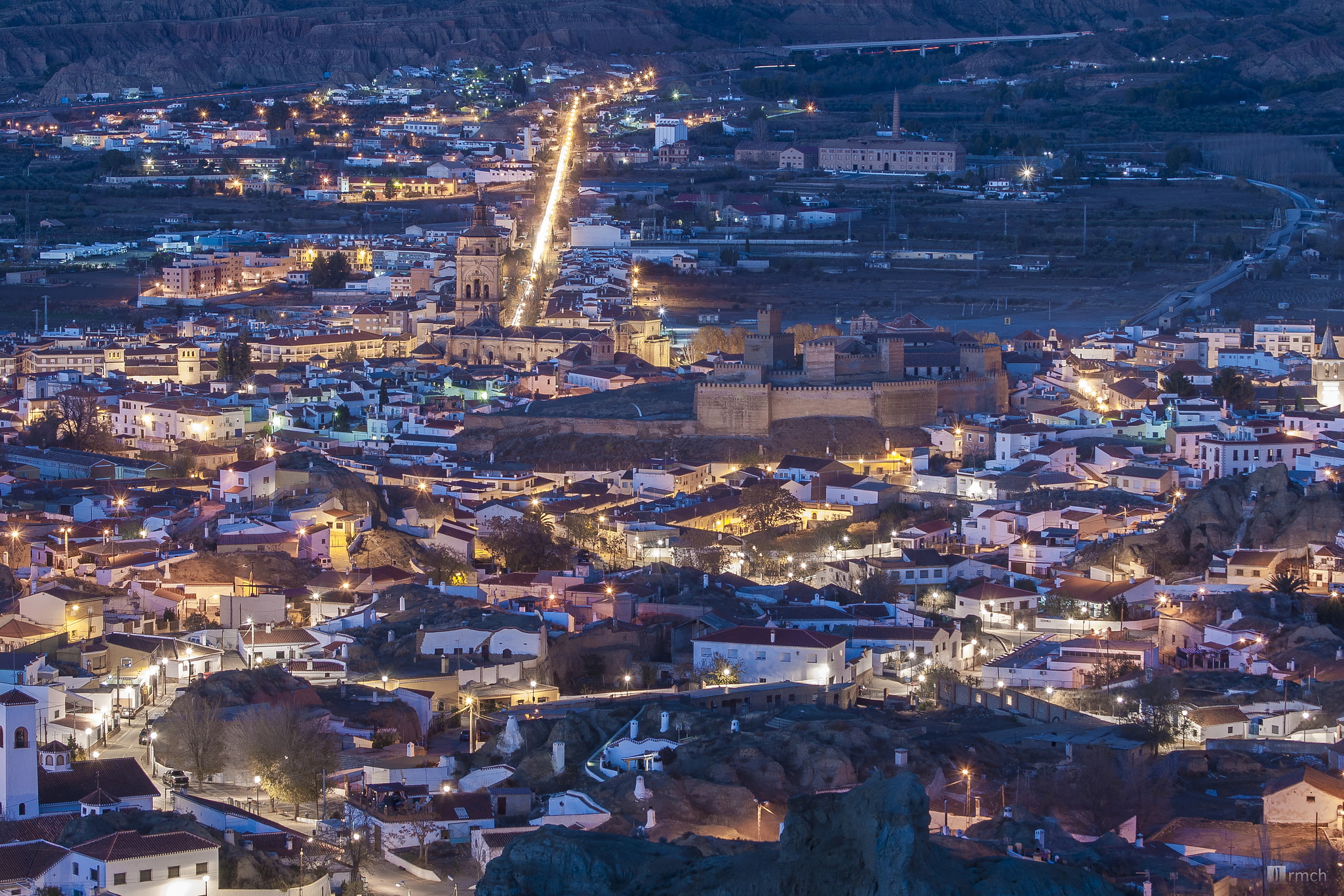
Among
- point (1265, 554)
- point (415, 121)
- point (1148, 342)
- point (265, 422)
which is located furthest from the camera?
point (415, 121)

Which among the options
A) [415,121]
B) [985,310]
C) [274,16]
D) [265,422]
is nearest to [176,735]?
[265,422]

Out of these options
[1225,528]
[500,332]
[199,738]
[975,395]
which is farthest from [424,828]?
[500,332]

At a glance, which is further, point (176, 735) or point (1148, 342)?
point (1148, 342)

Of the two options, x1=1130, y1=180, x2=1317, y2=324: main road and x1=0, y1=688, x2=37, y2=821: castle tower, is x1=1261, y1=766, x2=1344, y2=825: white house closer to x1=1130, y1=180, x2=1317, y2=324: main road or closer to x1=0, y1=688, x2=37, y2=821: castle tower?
x1=0, y1=688, x2=37, y2=821: castle tower

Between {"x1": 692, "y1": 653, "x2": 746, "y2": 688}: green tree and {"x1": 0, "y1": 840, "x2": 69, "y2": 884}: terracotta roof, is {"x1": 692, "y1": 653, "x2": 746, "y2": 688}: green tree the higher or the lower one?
the lower one

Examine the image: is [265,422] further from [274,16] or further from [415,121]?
[274,16]

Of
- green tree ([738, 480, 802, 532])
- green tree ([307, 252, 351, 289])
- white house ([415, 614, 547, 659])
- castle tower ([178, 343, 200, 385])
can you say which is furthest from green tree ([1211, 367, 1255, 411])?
green tree ([307, 252, 351, 289])

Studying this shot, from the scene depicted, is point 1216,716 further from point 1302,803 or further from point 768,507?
point 768,507
